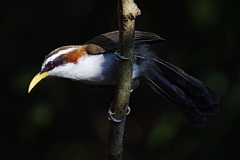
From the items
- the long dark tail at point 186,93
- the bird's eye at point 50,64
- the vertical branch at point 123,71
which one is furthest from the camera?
the long dark tail at point 186,93

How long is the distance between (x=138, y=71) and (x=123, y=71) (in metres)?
0.93

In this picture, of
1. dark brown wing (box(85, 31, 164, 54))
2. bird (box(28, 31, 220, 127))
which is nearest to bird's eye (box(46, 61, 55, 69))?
bird (box(28, 31, 220, 127))

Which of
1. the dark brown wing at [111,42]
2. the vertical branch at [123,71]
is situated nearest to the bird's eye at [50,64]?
the dark brown wing at [111,42]

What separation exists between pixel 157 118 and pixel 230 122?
92 cm

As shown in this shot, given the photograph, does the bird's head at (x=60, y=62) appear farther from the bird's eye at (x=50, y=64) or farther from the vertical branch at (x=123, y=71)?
the vertical branch at (x=123, y=71)

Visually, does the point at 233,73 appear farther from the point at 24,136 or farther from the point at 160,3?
the point at 24,136

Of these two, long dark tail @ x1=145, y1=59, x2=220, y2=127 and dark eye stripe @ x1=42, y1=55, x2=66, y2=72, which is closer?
dark eye stripe @ x1=42, y1=55, x2=66, y2=72

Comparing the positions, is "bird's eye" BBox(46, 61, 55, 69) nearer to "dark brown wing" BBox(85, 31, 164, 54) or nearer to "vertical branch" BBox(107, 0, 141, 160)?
"dark brown wing" BBox(85, 31, 164, 54)

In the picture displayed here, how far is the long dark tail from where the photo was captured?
14.2 ft

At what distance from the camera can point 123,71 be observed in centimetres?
340

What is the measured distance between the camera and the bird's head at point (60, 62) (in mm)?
4086

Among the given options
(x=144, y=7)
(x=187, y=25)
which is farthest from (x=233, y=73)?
(x=144, y=7)

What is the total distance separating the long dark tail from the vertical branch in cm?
83

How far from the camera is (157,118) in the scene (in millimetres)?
5551
